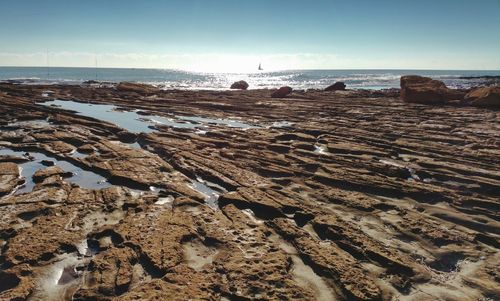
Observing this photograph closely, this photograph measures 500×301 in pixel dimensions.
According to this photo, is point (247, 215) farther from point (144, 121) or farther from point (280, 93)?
point (280, 93)

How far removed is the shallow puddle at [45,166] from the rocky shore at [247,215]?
50mm

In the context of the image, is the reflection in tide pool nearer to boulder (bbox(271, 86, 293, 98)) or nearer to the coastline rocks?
the coastline rocks

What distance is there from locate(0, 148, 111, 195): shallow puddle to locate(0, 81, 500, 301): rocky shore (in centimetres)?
5

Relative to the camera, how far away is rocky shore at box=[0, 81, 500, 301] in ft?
16.4

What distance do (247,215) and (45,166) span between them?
22.0 ft

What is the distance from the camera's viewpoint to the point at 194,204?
7.71m

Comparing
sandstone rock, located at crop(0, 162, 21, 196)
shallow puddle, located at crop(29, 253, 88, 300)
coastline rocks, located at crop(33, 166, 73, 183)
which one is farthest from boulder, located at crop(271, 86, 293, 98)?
shallow puddle, located at crop(29, 253, 88, 300)

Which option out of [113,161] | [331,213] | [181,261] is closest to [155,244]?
[181,261]

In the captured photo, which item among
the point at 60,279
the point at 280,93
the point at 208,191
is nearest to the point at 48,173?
the point at 208,191

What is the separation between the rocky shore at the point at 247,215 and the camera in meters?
5.01

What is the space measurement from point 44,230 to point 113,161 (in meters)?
4.47

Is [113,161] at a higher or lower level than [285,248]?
higher

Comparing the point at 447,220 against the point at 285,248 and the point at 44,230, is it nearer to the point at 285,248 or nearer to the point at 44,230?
the point at 285,248

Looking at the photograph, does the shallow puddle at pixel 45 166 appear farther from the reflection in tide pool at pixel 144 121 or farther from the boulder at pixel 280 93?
the boulder at pixel 280 93
